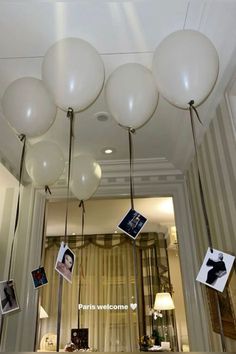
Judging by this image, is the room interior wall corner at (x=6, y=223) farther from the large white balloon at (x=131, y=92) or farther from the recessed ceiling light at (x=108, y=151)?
the large white balloon at (x=131, y=92)

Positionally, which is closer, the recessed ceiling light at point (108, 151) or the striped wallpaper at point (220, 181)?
the striped wallpaper at point (220, 181)

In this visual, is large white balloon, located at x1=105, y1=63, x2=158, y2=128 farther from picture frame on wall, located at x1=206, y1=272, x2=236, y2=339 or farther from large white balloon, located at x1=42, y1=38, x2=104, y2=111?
picture frame on wall, located at x1=206, y1=272, x2=236, y2=339

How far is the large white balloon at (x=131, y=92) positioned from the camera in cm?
102

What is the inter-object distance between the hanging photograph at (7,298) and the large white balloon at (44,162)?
0.54 meters

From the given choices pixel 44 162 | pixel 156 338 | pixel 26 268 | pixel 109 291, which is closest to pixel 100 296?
pixel 109 291

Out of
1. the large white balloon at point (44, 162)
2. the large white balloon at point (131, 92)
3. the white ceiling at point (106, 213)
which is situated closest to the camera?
the large white balloon at point (131, 92)

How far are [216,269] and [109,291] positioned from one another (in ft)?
14.2

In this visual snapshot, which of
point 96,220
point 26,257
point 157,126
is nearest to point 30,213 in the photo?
point 26,257

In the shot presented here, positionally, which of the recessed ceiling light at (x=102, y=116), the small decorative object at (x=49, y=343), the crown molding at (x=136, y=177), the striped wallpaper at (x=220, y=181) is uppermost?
the recessed ceiling light at (x=102, y=116)

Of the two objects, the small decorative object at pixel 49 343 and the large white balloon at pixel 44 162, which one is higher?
the large white balloon at pixel 44 162

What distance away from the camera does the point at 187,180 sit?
195 centimetres

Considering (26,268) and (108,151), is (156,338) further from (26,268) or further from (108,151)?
(108,151)

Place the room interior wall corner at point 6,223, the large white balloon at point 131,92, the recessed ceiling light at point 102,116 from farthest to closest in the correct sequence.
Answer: the room interior wall corner at point 6,223 → the recessed ceiling light at point 102,116 → the large white balloon at point 131,92

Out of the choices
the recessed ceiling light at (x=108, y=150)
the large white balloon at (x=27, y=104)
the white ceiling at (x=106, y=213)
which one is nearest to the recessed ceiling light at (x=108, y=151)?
the recessed ceiling light at (x=108, y=150)
